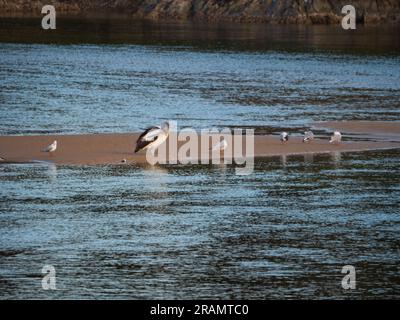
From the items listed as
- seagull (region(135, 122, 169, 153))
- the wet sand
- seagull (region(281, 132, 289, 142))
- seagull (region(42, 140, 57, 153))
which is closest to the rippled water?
the wet sand

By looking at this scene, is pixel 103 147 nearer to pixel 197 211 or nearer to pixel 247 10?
pixel 197 211

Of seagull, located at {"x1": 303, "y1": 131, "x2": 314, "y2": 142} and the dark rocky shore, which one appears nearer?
seagull, located at {"x1": 303, "y1": 131, "x2": 314, "y2": 142}

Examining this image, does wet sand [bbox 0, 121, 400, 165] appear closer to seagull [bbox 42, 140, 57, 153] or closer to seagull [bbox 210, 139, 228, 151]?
seagull [bbox 42, 140, 57, 153]

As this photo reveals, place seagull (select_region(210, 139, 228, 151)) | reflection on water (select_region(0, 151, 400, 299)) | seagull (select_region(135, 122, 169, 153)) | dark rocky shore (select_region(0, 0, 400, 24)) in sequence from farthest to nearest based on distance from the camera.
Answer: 1. dark rocky shore (select_region(0, 0, 400, 24))
2. seagull (select_region(210, 139, 228, 151))
3. seagull (select_region(135, 122, 169, 153))
4. reflection on water (select_region(0, 151, 400, 299))

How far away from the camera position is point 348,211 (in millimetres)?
19453

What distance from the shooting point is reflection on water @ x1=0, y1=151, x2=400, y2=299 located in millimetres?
15031

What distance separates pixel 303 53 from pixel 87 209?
4162 cm

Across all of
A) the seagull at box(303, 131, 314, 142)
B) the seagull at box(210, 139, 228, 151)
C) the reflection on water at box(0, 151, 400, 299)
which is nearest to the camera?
the reflection on water at box(0, 151, 400, 299)

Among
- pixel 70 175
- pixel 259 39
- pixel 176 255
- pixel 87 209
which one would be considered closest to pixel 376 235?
pixel 176 255

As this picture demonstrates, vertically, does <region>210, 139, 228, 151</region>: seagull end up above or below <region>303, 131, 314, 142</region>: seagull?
above

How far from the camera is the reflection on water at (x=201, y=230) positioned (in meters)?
15.0

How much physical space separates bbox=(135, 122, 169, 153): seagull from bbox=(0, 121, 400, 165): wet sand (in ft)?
0.76

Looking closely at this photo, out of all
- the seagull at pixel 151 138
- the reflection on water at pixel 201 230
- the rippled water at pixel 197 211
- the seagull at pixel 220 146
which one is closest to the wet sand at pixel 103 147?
the seagull at pixel 151 138

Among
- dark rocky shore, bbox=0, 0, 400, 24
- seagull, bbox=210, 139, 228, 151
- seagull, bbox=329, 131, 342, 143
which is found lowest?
dark rocky shore, bbox=0, 0, 400, 24
